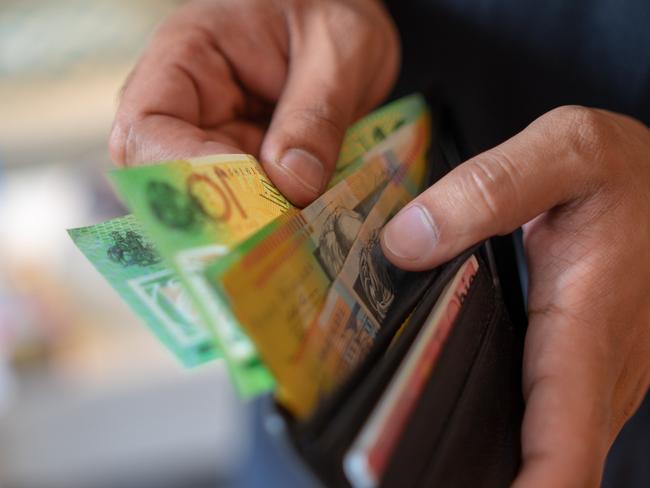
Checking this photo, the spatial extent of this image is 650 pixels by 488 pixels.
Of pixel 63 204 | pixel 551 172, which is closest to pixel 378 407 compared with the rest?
pixel 551 172

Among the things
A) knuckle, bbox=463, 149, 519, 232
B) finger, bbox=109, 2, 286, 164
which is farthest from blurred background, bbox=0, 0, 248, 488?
knuckle, bbox=463, 149, 519, 232

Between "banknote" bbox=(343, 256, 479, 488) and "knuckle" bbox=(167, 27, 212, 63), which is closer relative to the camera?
"banknote" bbox=(343, 256, 479, 488)

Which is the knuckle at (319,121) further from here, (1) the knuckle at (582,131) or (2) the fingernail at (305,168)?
(1) the knuckle at (582,131)

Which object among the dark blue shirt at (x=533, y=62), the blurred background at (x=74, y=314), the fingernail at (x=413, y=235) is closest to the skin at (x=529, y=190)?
the fingernail at (x=413, y=235)

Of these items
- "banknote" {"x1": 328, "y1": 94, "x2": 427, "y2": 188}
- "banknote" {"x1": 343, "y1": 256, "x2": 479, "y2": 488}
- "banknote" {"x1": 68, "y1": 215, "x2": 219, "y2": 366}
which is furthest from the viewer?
"banknote" {"x1": 328, "y1": 94, "x2": 427, "y2": 188}

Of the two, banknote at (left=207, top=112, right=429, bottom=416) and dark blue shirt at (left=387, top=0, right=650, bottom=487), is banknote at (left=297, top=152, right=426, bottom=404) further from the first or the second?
dark blue shirt at (left=387, top=0, right=650, bottom=487)

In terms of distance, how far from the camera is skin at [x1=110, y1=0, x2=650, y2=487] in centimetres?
51

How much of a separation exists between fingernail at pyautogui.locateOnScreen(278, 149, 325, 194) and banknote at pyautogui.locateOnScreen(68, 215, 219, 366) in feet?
0.51

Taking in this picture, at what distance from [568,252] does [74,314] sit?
5.83 feet

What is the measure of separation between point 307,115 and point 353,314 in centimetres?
27

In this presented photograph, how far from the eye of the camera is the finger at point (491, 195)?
517 mm

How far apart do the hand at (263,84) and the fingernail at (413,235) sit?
115 mm

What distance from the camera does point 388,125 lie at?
737 mm

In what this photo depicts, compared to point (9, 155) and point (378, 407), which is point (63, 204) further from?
point (378, 407)
